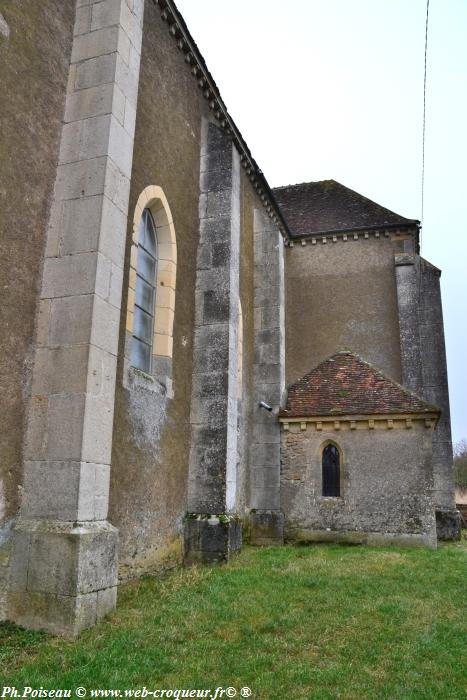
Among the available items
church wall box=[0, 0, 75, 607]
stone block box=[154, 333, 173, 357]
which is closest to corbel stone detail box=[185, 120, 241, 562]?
stone block box=[154, 333, 173, 357]

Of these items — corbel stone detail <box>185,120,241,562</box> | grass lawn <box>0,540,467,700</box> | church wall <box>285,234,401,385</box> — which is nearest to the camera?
grass lawn <box>0,540,467,700</box>

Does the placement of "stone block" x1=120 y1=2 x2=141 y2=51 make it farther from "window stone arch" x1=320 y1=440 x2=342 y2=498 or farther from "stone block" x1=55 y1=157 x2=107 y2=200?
"window stone arch" x1=320 y1=440 x2=342 y2=498

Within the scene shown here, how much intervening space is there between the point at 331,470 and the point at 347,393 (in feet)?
6.41

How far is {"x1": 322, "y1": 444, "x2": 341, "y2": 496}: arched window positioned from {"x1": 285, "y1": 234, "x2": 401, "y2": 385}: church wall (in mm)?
4368

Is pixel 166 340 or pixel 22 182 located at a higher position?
pixel 22 182

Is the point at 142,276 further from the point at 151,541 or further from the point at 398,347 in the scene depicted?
the point at 398,347

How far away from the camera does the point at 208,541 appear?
9.00 m

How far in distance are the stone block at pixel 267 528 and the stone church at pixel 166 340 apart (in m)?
0.04

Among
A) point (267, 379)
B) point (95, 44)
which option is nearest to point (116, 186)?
point (95, 44)

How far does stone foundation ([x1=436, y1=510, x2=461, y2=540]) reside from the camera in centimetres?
1554

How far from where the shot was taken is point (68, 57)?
277 inches

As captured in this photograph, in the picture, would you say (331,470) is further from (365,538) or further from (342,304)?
(342,304)

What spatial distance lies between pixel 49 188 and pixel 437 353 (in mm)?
13618

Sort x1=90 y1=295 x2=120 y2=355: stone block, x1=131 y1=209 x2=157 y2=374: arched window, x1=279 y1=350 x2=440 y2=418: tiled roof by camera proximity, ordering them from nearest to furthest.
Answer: x1=90 y1=295 x2=120 y2=355: stone block < x1=131 y1=209 x2=157 y2=374: arched window < x1=279 y1=350 x2=440 y2=418: tiled roof
